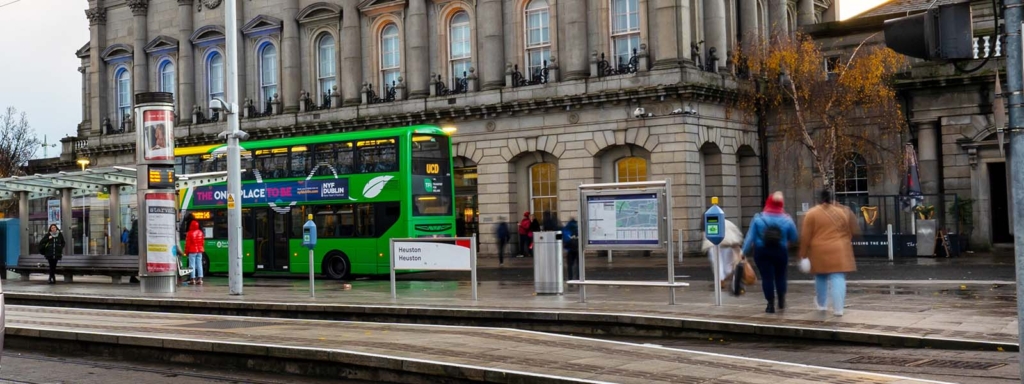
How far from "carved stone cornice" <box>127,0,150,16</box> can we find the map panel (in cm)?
4102

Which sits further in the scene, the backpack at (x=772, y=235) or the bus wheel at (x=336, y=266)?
the bus wheel at (x=336, y=266)

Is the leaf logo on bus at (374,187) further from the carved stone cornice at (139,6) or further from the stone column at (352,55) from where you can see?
the carved stone cornice at (139,6)

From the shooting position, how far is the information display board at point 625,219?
18.0 meters

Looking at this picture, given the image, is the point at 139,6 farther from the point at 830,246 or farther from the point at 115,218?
the point at 830,246

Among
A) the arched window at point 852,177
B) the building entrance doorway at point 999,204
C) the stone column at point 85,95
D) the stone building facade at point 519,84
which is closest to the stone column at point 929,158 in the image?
the building entrance doorway at point 999,204

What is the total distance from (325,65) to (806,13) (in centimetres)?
2085

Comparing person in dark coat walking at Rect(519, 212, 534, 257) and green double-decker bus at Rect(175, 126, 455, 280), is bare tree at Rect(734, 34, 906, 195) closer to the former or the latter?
person in dark coat walking at Rect(519, 212, 534, 257)

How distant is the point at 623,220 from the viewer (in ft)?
60.4

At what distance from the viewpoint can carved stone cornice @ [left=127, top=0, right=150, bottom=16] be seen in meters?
53.9

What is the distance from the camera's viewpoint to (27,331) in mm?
15000

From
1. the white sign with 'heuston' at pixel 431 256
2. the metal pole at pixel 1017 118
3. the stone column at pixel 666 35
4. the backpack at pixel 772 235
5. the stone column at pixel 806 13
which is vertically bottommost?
the white sign with 'heuston' at pixel 431 256

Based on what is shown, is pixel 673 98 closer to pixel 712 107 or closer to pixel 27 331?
pixel 712 107

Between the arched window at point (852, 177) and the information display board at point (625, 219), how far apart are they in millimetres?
24923

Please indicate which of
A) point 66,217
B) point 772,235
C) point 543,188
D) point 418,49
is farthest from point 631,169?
point 772,235
